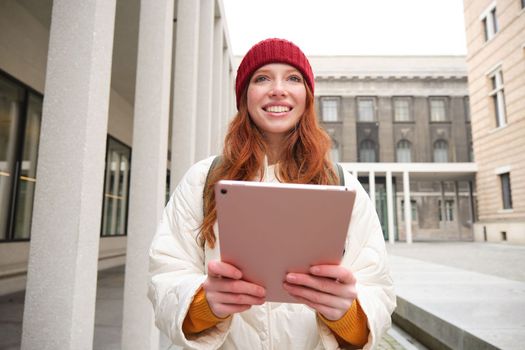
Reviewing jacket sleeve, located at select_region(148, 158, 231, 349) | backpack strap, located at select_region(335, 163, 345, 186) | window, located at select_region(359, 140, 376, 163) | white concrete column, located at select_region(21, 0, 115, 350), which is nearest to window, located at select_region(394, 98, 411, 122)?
window, located at select_region(359, 140, 376, 163)

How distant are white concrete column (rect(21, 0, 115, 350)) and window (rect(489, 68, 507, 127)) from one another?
21.3m

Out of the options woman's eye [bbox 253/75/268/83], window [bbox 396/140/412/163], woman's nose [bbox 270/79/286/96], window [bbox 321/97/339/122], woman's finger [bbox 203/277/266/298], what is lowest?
woman's finger [bbox 203/277/266/298]

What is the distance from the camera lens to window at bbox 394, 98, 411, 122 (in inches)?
1287

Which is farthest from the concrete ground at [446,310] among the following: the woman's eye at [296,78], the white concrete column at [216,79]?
the white concrete column at [216,79]

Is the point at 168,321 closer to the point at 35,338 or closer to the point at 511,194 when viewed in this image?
the point at 35,338

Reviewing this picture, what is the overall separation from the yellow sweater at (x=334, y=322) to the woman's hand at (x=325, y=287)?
0.15 m

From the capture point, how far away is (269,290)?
1.22 metres

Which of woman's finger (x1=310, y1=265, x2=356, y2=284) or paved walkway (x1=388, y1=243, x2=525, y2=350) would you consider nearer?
woman's finger (x1=310, y1=265, x2=356, y2=284)

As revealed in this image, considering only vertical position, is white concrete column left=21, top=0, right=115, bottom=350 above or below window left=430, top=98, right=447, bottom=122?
below

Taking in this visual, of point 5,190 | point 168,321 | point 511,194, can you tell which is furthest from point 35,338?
point 511,194

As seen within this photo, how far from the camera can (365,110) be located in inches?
1296

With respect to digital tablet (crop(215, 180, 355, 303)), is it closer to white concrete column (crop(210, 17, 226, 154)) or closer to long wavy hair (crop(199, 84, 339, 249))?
long wavy hair (crop(199, 84, 339, 249))

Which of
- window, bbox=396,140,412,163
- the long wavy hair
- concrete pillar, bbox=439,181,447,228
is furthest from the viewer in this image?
window, bbox=396,140,412,163

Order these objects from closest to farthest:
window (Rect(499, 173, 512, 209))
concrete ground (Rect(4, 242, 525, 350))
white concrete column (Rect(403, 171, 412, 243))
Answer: concrete ground (Rect(4, 242, 525, 350)) < window (Rect(499, 173, 512, 209)) < white concrete column (Rect(403, 171, 412, 243))
